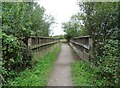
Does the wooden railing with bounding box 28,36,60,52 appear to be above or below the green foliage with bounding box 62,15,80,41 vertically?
below

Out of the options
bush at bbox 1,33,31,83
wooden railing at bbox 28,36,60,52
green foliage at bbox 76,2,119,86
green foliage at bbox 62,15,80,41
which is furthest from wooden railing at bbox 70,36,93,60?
green foliage at bbox 62,15,80,41

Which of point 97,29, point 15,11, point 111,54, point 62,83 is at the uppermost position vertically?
point 15,11

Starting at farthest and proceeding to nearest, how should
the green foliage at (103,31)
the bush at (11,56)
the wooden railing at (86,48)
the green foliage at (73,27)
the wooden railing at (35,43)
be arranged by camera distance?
→ the green foliage at (73,27) < the wooden railing at (35,43) < the wooden railing at (86,48) < the bush at (11,56) < the green foliage at (103,31)

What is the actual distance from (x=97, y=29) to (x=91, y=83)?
267cm

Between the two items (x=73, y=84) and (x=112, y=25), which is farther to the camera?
(x=112, y=25)

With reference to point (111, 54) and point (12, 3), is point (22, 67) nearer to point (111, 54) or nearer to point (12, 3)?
point (12, 3)

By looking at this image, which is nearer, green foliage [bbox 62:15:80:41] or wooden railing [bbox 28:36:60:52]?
wooden railing [bbox 28:36:60:52]

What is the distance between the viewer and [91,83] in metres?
6.45

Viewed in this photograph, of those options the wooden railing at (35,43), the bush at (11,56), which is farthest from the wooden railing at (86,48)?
the bush at (11,56)

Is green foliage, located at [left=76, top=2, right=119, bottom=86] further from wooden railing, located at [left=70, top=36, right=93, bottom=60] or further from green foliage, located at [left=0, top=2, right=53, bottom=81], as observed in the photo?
green foliage, located at [left=0, top=2, right=53, bottom=81]

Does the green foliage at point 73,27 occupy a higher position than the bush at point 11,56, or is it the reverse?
the green foliage at point 73,27

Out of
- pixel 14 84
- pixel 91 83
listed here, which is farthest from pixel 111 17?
pixel 14 84

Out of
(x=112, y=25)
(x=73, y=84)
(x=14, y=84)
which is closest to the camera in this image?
(x=14, y=84)

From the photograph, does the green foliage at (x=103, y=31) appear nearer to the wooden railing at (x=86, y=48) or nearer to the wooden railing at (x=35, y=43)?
the wooden railing at (x=86, y=48)
